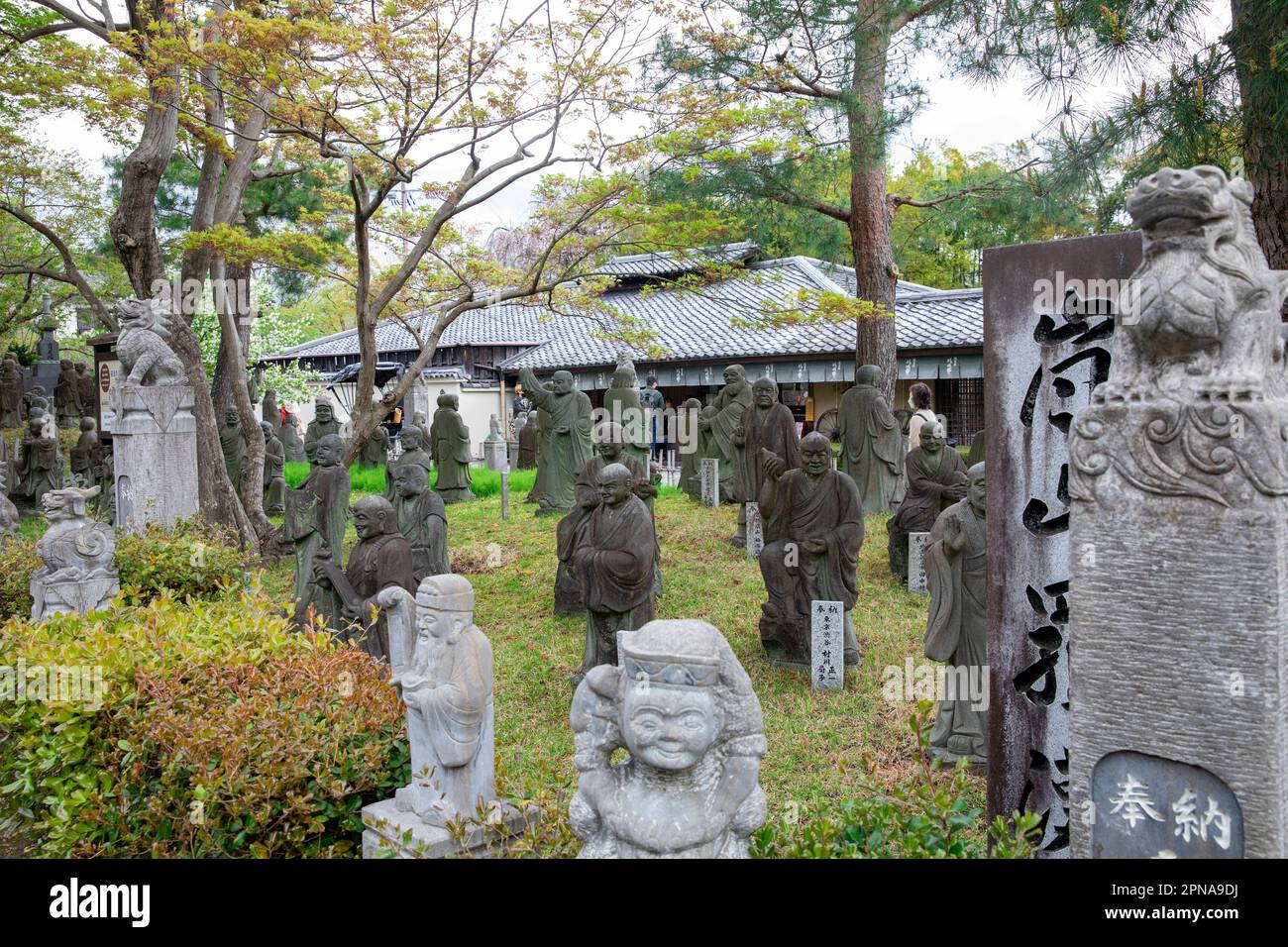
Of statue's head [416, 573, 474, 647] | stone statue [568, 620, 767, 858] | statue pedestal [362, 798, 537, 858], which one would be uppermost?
statue's head [416, 573, 474, 647]

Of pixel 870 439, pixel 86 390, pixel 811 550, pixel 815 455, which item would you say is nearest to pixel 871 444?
pixel 870 439

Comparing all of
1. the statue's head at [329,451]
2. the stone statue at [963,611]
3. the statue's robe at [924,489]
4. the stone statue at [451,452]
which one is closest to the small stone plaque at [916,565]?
the statue's robe at [924,489]

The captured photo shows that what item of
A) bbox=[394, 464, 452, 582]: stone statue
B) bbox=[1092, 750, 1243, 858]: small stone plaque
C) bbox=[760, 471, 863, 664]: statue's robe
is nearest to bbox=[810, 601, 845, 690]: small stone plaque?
bbox=[760, 471, 863, 664]: statue's robe

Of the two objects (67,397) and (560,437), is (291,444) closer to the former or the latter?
(67,397)

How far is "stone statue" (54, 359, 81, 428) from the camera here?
29.5m

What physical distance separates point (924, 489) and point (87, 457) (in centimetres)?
1491

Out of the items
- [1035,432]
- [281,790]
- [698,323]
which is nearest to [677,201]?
[1035,432]

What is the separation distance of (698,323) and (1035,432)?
21.9m

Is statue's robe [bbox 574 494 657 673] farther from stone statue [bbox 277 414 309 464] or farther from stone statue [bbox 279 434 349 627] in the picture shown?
stone statue [bbox 277 414 309 464]

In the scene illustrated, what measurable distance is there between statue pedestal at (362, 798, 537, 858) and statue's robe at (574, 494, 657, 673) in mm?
3296

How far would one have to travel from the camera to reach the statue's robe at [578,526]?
9562 mm

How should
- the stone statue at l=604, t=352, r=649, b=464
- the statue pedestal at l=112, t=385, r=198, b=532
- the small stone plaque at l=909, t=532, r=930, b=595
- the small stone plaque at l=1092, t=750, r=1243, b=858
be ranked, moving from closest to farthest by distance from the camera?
1. the small stone plaque at l=1092, t=750, r=1243, b=858
2. the statue pedestal at l=112, t=385, r=198, b=532
3. the small stone plaque at l=909, t=532, r=930, b=595
4. the stone statue at l=604, t=352, r=649, b=464

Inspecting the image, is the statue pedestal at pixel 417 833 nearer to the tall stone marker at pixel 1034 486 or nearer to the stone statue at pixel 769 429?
the tall stone marker at pixel 1034 486
